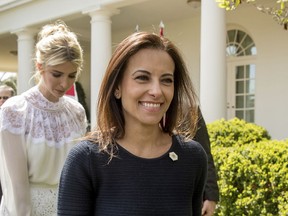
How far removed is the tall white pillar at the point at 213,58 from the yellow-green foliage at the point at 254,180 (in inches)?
141

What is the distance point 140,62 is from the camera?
160cm

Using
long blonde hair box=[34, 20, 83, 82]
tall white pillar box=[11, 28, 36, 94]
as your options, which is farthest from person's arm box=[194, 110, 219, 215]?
tall white pillar box=[11, 28, 36, 94]

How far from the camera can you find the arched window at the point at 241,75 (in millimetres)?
11672

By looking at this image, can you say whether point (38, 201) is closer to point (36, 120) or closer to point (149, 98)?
point (36, 120)

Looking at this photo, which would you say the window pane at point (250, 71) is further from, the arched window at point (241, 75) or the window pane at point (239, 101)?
the window pane at point (239, 101)

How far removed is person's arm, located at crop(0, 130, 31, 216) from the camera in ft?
7.39

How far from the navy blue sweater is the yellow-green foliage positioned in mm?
2684

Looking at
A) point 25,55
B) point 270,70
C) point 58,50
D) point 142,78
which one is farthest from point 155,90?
point 25,55

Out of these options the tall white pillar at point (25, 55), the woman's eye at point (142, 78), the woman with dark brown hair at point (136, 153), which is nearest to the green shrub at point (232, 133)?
the woman with dark brown hair at point (136, 153)

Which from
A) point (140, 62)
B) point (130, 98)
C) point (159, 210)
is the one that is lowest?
point (159, 210)

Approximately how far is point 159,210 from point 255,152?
3.10m

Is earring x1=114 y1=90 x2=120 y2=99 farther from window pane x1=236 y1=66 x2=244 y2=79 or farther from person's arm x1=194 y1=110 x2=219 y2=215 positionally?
window pane x1=236 y1=66 x2=244 y2=79

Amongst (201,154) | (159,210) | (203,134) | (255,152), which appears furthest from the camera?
(255,152)

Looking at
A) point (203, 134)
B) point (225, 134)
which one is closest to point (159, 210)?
point (203, 134)
